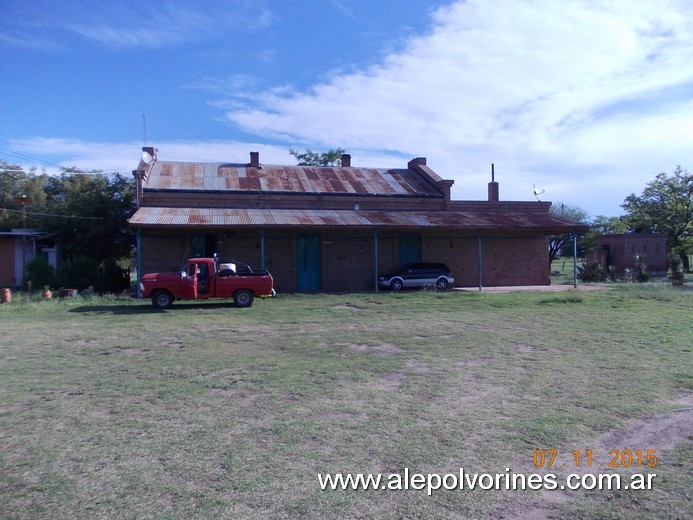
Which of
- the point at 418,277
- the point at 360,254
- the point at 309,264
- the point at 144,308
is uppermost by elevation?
the point at 360,254

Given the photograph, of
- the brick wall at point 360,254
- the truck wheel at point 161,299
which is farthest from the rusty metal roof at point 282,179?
the truck wheel at point 161,299

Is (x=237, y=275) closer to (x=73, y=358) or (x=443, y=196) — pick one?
(x=73, y=358)

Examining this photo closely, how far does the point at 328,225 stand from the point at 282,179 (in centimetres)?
696

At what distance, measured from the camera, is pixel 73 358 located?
395 inches

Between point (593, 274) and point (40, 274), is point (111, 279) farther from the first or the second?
point (593, 274)

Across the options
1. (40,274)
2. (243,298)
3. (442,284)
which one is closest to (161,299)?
(243,298)

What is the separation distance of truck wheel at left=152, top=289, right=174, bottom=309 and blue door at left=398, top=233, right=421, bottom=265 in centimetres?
1162

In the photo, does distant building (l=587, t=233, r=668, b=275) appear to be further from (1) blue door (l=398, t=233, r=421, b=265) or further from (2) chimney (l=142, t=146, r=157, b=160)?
(2) chimney (l=142, t=146, r=157, b=160)

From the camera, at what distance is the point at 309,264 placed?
25.1 metres

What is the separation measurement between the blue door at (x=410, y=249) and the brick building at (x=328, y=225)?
5 cm

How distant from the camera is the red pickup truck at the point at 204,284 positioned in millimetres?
18289

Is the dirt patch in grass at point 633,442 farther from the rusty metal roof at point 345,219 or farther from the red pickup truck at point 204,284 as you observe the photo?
the rusty metal roof at point 345,219
